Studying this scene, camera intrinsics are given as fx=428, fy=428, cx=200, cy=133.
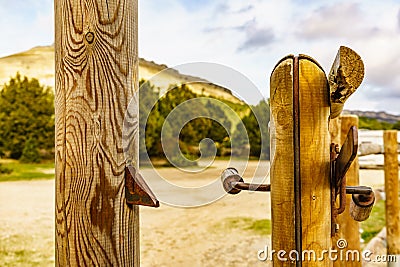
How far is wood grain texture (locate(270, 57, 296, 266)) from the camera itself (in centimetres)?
85

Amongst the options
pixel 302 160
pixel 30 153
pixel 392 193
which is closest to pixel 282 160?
pixel 302 160

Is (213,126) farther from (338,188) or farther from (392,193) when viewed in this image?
(392,193)

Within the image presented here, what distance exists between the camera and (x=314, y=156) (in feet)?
A: 2.79

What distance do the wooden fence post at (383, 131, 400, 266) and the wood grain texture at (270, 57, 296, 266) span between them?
289 cm

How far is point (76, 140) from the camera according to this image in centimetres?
96

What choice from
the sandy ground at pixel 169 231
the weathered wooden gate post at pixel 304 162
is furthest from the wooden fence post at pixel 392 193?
the weathered wooden gate post at pixel 304 162

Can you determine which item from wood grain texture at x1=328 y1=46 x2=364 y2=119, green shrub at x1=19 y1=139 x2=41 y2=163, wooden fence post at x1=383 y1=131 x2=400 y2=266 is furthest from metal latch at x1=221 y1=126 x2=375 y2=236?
green shrub at x1=19 y1=139 x2=41 y2=163

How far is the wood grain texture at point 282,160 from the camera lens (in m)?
0.85

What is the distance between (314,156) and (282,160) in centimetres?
6

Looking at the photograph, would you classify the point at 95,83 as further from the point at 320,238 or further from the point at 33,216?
the point at 33,216

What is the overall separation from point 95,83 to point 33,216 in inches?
276

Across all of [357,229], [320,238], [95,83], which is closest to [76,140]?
[95,83]

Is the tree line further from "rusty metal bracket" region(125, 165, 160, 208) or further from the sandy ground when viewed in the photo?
the sandy ground

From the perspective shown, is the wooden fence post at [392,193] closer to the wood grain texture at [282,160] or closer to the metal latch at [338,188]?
the metal latch at [338,188]
